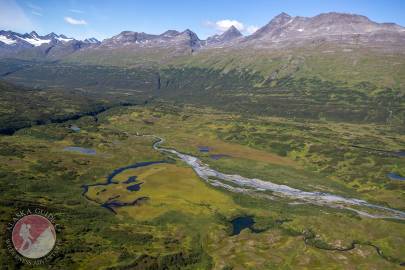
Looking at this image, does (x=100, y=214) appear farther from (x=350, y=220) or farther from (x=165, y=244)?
(x=350, y=220)

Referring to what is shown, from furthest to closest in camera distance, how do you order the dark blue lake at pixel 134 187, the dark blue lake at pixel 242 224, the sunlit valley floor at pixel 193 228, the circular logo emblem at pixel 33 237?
the dark blue lake at pixel 134 187, the dark blue lake at pixel 242 224, the sunlit valley floor at pixel 193 228, the circular logo emblem at pixel 33 237

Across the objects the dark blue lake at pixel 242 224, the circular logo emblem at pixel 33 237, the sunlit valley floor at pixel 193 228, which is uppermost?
the circular logo emblem at pixel 33 237

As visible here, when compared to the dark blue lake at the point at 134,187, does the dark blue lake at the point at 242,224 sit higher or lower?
lower

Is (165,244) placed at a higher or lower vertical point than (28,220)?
lower

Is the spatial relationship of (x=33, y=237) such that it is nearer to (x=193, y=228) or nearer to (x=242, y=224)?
(x=193, y=228)

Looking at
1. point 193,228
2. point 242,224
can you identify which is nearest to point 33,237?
point 193,228

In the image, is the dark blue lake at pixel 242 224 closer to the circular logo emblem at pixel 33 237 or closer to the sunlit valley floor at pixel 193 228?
the sunlit valley floor at pixel 193 228

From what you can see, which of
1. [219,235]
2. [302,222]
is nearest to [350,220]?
[302,222]

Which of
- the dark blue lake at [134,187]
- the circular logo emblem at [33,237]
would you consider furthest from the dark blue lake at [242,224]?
the circular logo emblem at [33,237]

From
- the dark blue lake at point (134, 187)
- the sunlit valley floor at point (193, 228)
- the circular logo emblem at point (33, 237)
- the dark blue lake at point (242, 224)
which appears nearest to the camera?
the circular logo emblem at point (33, 237)
